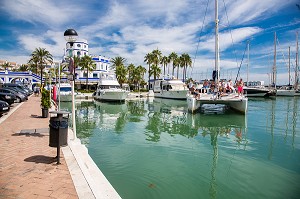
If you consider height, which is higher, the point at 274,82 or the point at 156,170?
the point at 274,82

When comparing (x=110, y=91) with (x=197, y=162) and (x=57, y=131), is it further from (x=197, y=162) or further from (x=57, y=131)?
(x=57, y=131)

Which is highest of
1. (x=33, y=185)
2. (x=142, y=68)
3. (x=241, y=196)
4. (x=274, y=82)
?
(x=142, y=68)

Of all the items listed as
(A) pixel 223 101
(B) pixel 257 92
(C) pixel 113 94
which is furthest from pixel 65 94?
(B) pixel 257 92

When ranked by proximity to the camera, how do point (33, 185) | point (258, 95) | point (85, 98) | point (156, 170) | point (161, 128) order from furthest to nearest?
point (258, 95), point (85, 98), point (161, 128), point (156, 170), point (33, 185)

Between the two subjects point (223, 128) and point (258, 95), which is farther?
point (258, 95)

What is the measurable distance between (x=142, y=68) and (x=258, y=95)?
40.8 metres

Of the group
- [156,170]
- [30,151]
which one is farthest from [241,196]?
[30,151]

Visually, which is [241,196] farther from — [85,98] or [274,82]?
[274,82]

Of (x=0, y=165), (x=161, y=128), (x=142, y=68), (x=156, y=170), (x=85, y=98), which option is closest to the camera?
(x=0, y=165)

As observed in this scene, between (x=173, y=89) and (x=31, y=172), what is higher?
(x=173, y=89)

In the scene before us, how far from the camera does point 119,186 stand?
592 centimetres

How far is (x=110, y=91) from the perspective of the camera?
34.1m

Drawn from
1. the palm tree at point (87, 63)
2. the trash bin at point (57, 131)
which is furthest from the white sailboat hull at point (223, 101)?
the palm tree at point (87, 63)

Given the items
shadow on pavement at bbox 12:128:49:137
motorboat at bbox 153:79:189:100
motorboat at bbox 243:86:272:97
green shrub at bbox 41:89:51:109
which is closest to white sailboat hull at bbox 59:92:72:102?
motorboat at bbox 153:79:189:100
